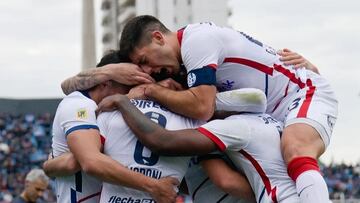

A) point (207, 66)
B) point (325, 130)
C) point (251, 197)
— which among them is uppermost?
point (207, 66)

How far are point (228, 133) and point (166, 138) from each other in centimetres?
37

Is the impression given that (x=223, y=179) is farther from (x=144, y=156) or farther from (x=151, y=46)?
(x=151, y=46)

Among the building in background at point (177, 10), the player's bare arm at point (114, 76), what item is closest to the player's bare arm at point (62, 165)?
the player's bare arm at point (114, 76)

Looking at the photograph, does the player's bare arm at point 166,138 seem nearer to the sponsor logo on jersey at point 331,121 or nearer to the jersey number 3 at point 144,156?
the jersey number 3 at point 144,156

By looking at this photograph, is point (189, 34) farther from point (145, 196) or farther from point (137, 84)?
point (145, 196)

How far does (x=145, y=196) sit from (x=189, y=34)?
3.40 ft

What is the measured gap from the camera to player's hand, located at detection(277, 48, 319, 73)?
5840 mm

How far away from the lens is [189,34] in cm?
542

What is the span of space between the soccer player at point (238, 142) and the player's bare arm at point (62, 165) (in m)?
0.37

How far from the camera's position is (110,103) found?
529 centimetres

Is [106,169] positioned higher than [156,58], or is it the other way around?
[156,58]

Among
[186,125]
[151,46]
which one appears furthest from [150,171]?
[151,46]

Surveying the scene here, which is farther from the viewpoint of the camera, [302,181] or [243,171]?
[243,171]

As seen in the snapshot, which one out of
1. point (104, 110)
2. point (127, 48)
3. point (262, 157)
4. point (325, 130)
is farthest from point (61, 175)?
point (325, 130)
